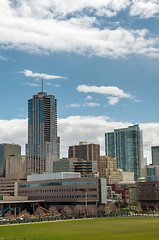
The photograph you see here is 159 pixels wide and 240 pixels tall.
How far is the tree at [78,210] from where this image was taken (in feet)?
572

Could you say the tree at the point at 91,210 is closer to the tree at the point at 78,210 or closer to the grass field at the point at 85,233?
the tree at the point at 78,210

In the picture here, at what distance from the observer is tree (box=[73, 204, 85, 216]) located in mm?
174275

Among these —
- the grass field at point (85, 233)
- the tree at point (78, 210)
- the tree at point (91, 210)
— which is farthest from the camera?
the tree at point (91, 210)

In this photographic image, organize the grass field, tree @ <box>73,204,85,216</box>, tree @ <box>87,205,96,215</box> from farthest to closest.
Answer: tree @ <box>87,205,96,215</box>
tree @ <box>73,204,85,216</box>
the grass field

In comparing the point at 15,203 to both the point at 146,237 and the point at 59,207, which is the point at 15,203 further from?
the point at 146,237

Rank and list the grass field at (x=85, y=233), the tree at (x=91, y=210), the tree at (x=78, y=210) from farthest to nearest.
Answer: the tree at (x=91, y=210)
the tree at (x=78, y=210)
the grass field at (x=85, y=233)

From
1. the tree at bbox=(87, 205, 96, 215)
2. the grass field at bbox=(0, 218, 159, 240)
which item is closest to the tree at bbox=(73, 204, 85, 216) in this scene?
the tree at bbox=(87, 205, 96, 215)

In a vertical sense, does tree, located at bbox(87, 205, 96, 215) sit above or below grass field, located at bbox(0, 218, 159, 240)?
below

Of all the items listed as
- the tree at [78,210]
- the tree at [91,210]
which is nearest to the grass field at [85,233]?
the tree at [78,210]

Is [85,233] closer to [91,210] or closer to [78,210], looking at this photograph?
[78,210]

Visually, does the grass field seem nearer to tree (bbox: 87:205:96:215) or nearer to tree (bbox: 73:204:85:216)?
tree (bbox: 73:204:85:216)

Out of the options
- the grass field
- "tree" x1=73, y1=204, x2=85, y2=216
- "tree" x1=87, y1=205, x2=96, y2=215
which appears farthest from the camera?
"tree" x1=87, y1=205, x2=96, y2=215

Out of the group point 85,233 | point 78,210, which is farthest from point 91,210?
point 85,233

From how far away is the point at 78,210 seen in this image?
17625 centimetres
